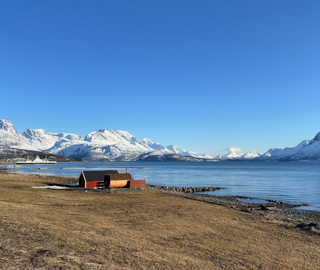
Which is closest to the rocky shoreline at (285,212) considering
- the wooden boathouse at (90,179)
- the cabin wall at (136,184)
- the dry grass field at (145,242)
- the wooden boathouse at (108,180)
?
the dry grass field at (145,242)

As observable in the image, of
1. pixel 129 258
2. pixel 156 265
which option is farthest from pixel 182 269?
pixel 129 258

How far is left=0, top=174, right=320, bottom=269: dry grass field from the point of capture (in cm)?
1261

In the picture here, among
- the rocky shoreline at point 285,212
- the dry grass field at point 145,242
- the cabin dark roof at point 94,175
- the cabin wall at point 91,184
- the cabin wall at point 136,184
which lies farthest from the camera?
the cabin dark roof at point 94,175

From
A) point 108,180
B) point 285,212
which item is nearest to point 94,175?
point 108,180

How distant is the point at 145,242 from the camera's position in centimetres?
1706

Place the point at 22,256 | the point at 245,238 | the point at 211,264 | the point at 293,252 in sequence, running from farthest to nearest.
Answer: the point at 245,238 < the point at 293,252 < the point at 211,264 < the point at 22,256

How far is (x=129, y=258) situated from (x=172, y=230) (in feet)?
26.3

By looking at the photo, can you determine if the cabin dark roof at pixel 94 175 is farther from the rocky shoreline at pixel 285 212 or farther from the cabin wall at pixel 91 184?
the rocky shoreline at pixel 285 212

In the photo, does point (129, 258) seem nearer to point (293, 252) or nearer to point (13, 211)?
point (293, 252)

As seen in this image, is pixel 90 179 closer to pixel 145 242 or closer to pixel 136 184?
pixel 136 184

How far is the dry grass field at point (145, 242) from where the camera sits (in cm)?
1261

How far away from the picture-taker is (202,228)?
22.5 m

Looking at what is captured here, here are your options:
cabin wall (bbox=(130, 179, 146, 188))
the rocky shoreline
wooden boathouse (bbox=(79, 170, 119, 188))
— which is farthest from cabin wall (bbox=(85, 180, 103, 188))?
the rocky shoreline

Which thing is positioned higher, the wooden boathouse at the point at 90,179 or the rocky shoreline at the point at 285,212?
the wooden boathouse at the point at 90,179
